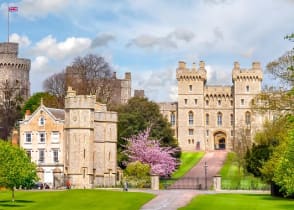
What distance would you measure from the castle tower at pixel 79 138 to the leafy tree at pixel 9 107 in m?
26.6

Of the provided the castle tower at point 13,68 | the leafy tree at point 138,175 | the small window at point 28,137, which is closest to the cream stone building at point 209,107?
the castle tower at point 13,68

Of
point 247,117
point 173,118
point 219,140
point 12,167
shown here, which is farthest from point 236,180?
point 219,140

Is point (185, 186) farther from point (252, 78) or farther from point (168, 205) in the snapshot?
point (252, 78)

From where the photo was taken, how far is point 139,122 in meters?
79.7

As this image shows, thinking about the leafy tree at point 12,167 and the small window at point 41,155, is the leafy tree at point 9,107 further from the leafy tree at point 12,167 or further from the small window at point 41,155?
the leafy tree at point 12,167

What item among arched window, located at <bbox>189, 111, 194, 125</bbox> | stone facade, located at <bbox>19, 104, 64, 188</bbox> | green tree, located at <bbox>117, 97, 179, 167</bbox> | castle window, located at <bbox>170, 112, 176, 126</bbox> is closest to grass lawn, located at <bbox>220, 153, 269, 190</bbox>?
green tree, located at <bbox>117, 97, 179, 167</bbox>

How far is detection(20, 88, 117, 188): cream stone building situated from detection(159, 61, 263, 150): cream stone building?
52733 millimetres

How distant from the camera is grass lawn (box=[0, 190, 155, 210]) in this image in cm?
3889

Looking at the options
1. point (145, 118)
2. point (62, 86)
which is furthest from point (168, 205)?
point (62, 86)

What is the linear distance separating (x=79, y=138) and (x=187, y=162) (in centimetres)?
3400

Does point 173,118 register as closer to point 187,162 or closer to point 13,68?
point 187,162

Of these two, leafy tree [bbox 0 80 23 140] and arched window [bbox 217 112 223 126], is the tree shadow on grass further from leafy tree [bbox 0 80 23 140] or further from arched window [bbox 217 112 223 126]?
arched window [bbox 217 112 223 126]

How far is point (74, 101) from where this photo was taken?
66.4 m

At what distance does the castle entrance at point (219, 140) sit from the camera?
125562 mm
